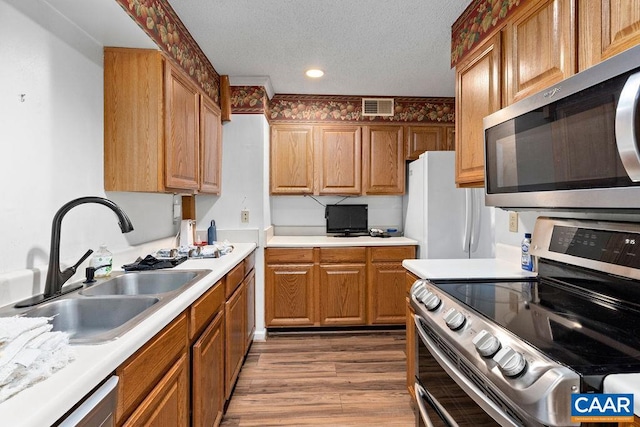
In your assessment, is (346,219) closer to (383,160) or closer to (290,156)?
(383,160)

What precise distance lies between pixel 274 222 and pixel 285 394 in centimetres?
193

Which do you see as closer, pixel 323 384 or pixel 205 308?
pixel 205 308

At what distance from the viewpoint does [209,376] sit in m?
1.60

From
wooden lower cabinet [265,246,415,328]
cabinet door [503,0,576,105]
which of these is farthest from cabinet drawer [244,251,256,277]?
cabinet door [503,0,576,105]

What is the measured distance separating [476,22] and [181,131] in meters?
1.80

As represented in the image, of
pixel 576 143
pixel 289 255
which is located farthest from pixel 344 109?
pixel 576 143

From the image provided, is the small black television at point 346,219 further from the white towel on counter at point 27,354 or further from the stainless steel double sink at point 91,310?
the white towel on counter at point 27,354

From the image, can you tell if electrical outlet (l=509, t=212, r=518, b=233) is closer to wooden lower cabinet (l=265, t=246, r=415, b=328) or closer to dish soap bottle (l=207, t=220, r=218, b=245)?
wooden lower cabinet (l=265, t=246, r=415, b=328)

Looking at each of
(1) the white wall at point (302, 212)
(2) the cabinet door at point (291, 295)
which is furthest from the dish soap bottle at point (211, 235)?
(1) the white wall at point (302, 212)

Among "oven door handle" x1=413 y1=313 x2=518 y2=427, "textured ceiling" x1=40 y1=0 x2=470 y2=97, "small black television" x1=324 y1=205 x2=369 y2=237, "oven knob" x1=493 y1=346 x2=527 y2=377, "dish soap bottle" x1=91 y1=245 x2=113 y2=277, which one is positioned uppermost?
"textured ceiling" x1=40 y1=0 x2=470 y2=97

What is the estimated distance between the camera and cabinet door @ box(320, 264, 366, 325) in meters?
3.18

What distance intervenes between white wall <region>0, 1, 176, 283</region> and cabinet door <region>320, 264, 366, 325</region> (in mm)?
1819

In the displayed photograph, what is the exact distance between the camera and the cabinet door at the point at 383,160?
11.5 ft

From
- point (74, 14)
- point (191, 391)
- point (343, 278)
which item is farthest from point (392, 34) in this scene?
point (191, 391)
